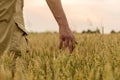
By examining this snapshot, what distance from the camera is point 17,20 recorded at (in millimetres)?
3312

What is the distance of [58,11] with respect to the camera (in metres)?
3.33

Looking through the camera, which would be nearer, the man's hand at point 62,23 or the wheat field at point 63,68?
the wheat field at point 63,68

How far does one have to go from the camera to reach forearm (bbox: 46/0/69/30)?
3.31 meters

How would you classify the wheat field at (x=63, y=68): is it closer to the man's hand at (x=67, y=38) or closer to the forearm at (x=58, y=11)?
the man's hand at (x=67, y=38)

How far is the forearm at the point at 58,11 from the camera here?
10.9 feet

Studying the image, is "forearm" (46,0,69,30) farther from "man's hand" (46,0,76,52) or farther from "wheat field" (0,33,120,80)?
"wheat field" (0,33,120,80)

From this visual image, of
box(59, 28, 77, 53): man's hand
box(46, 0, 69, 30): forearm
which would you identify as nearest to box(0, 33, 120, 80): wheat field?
box(59, 28, 77, 53): man's hand

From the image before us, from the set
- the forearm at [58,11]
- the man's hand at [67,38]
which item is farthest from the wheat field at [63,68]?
the forearm at [58,11]

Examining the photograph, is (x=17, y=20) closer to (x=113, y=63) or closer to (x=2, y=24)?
(x=2, y=24)

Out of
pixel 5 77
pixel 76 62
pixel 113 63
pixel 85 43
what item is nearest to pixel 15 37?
pixel 76 62

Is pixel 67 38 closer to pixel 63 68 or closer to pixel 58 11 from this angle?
pixel 58 11

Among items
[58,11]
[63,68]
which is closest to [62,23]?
[58,11]

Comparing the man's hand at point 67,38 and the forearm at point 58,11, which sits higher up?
the forearm at point 58,11

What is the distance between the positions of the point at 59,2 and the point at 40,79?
4.24ft
